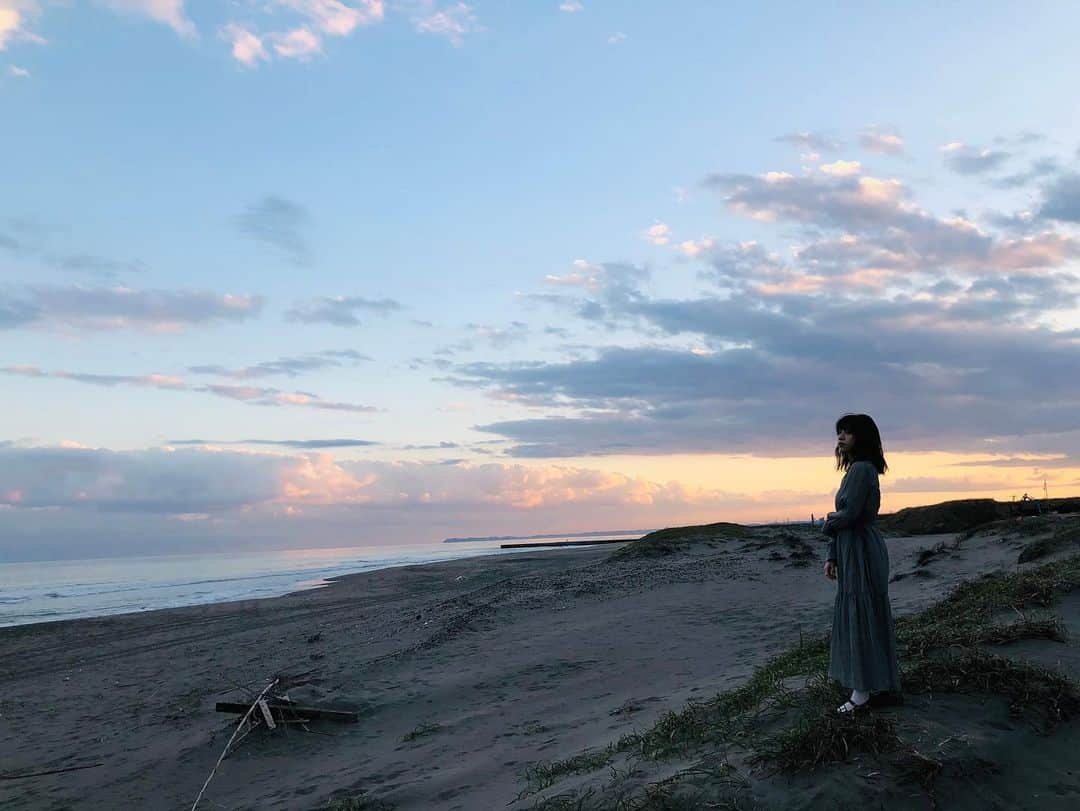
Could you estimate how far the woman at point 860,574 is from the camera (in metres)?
5.57

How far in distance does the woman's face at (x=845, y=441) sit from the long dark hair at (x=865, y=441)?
0.7 inches

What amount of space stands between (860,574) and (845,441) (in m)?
1.09

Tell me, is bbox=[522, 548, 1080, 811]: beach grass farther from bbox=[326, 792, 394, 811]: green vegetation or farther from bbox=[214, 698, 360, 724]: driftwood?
bbox=[214, 698, 360, 724]: driftwood

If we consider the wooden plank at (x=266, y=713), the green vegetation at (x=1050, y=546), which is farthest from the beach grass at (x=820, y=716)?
the green vegetation at (x=1050, y=546)

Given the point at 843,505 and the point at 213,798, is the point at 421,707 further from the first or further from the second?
Result: the point at 843,505

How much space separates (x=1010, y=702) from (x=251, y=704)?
8.12m

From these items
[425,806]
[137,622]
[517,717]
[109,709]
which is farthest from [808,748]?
[137,622]

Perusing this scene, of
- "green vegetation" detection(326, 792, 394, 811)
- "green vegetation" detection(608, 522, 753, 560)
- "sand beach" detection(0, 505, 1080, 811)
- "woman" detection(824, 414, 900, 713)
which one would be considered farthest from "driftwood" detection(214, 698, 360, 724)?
"green vegetation" detection(608, 522, 753, 560)

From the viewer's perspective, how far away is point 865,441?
20.3 feet

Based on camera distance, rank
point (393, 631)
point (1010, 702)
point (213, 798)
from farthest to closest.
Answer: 1. point (393, 631)
2. point (213, 798)
3. point (1010, 702)

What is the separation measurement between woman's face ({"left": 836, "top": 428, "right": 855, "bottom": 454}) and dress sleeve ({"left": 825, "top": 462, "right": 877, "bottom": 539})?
0.21 metres

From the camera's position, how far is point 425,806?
20.8 ft

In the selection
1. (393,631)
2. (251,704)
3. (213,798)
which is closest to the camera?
(213,798)

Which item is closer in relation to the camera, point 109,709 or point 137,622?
point 109,709
